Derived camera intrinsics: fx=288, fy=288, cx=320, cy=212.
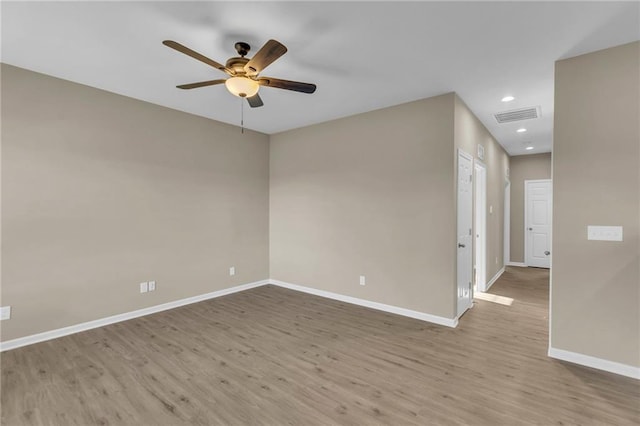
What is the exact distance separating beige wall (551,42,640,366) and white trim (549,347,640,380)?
4 cm

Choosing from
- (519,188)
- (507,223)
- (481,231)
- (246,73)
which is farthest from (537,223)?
(246,73)

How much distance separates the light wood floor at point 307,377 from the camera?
1.96 metres

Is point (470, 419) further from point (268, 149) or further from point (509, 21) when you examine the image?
point (268, 149)

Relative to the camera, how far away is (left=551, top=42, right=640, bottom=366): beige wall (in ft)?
7.88

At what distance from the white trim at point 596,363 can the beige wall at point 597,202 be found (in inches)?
1.4

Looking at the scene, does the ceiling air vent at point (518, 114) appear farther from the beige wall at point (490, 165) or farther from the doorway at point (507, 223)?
the doorway at point (507, 223)

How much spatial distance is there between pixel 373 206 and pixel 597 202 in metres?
2.30

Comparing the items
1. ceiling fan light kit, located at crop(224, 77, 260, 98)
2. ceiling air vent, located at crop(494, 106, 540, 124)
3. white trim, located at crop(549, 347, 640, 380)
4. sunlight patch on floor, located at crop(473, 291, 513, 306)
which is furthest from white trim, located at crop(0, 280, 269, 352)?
ceiling air vent, located at crop(494, 106, 540, 124)

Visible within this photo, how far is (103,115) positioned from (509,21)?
421 centimetres

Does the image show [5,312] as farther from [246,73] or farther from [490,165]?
[490,165]

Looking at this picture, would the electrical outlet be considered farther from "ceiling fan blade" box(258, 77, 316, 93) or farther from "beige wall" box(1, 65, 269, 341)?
"ceiling fan blade" box(258, 77, 316, 93)

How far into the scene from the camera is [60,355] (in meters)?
2.73

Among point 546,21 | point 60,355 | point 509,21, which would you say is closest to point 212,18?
point 509,21

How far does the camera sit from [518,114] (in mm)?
4160
